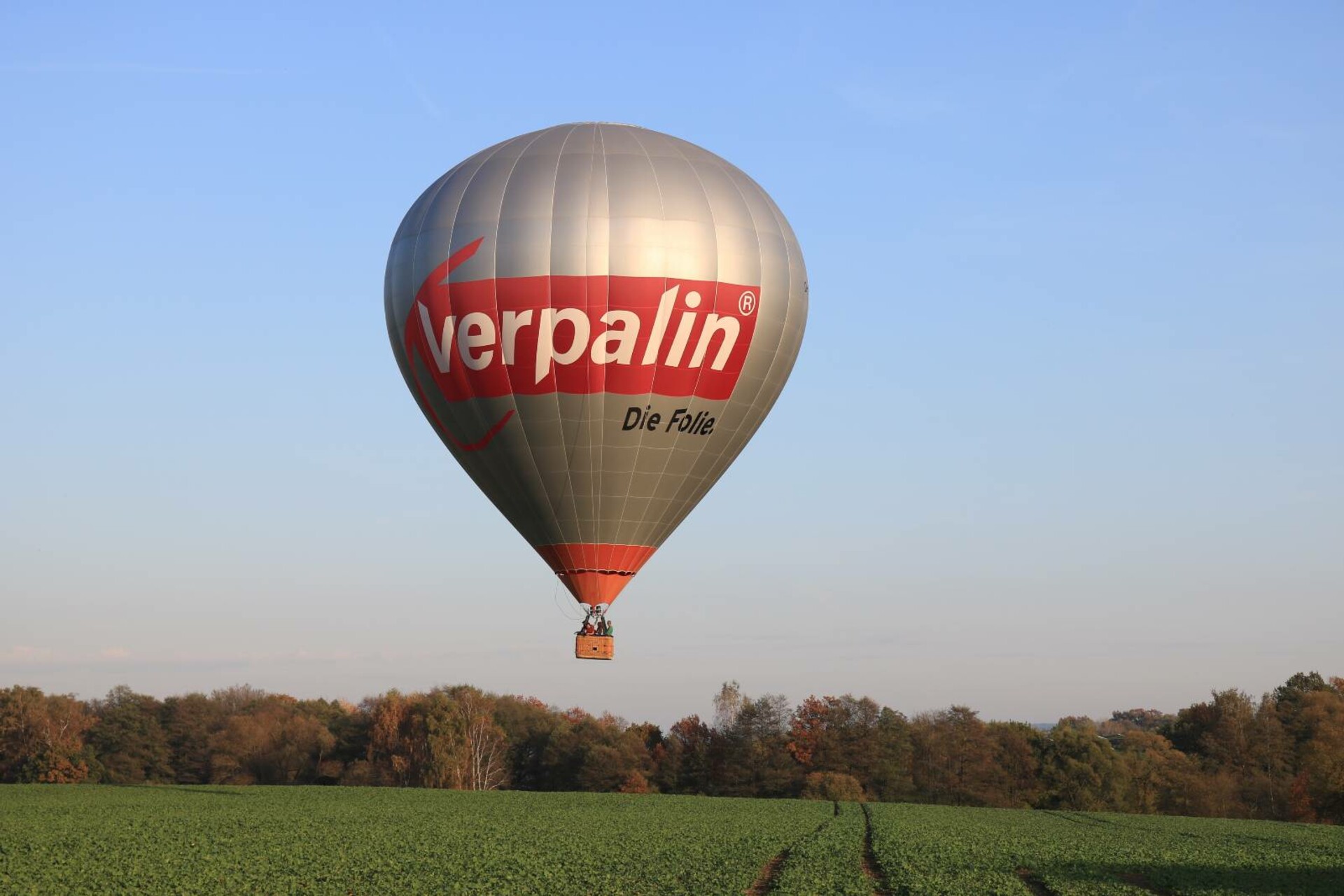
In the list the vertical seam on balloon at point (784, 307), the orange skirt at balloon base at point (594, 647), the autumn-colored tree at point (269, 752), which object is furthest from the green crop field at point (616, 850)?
the autumn-colored tree at point (269, 752)

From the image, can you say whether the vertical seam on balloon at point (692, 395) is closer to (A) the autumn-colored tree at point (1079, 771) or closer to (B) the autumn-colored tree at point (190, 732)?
(A) the autumn-colored tree at point (1079, 771)

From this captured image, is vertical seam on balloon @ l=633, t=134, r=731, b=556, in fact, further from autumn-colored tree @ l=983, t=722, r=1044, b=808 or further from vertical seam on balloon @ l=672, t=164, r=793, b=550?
autumn-colored tree @ l=983, t=722, r=1044, b=808

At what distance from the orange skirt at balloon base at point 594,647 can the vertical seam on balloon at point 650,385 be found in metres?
1.97

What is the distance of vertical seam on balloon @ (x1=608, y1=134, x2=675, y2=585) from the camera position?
3512 centimetres

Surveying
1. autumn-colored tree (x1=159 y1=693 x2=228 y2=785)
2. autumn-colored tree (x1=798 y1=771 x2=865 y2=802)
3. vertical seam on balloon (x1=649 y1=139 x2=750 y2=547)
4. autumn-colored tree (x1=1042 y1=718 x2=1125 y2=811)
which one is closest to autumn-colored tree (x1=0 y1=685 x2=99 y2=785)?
autumn-colored tree (x1=159 y1=693 x2=228 y2=785)

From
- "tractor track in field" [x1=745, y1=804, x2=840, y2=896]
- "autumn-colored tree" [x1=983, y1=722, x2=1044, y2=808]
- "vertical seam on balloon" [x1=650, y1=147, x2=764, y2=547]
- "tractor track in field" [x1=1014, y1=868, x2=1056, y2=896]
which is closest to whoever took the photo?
"tractor track in field" [x1=745, y1=804, x2=840, y2=896]

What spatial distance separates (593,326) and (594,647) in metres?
8.61

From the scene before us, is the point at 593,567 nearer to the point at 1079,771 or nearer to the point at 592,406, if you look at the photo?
the point at 592,406

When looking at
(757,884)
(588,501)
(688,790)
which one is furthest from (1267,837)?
(688,790)

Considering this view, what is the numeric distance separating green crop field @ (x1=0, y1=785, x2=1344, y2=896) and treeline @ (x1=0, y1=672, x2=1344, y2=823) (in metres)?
28.2

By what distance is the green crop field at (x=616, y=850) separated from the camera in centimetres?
3019

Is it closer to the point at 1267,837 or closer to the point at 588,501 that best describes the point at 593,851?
A: the point at 588,501

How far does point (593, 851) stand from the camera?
36.1 metres

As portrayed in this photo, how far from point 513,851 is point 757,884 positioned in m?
7.67
